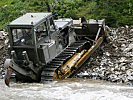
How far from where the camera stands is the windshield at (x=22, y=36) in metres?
14.0

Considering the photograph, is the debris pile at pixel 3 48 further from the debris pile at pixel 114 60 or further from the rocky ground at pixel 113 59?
the debris pile at pixel 114 60

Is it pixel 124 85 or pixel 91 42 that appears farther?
pixel 91 42

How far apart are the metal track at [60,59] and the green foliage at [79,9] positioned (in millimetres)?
4083

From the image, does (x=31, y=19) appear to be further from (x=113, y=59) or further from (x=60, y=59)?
(x=113, y=59)

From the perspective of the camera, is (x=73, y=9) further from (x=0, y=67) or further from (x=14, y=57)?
(x=14, y=57)

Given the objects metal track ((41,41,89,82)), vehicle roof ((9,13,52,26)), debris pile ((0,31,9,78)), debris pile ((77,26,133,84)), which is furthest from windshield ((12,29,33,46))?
debris pile ((0,31,9,78))

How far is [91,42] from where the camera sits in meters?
18.2

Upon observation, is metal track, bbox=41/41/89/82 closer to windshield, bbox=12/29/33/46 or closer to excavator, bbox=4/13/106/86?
excavator, bbox=4/13/106/86

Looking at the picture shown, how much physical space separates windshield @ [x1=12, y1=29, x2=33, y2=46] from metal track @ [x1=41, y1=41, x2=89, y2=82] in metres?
1.30

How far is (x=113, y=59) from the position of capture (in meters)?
16.8

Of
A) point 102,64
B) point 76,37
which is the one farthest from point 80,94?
point 76,37

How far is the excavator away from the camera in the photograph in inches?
547

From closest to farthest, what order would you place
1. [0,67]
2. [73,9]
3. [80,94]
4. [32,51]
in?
[80,94]
[32,51]
[0,67]
[73,9]

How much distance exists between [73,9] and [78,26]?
19.5 feet
